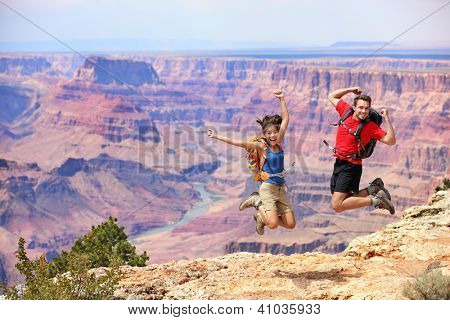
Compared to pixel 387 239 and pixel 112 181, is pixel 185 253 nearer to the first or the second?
pixel 112 181

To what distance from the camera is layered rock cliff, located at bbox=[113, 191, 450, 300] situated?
9398mm

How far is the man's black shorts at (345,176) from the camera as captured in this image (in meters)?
10.1

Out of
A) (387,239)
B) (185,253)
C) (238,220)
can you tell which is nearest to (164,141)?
(238,220)

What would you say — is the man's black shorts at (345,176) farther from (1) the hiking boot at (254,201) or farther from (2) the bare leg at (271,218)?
(1) the hiking boot at (254,201)

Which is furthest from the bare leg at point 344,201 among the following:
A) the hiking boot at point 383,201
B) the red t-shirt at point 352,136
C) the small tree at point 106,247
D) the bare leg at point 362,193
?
the small tree at point 106,247

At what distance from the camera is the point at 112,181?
569 feet

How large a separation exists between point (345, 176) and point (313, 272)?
1404 millimetres

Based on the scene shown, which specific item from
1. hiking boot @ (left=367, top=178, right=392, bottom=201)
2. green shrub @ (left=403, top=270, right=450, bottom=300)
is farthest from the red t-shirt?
green shrub @ (left=403, top=270, right=450, bottom=300)

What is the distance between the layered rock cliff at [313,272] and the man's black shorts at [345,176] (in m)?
1.14

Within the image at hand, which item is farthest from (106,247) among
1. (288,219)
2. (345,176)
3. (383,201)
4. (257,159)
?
(345,176)

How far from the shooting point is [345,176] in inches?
398

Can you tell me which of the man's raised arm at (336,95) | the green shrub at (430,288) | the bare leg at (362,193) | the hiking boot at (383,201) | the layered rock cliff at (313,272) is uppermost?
the man's raised arm at (336,95)

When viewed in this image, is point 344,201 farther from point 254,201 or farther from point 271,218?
point 254,201

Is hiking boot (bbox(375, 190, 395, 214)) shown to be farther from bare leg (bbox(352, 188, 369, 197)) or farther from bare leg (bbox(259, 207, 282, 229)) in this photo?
bare leg (bbox(259, 207, 282, 229))
